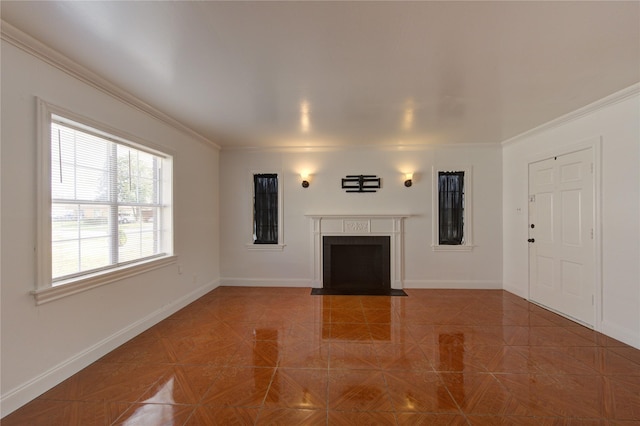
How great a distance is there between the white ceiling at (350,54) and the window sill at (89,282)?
6.15 feet

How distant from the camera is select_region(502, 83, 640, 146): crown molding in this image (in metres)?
2.73

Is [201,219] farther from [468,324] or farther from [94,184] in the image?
[468,324]

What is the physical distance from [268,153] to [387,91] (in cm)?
290

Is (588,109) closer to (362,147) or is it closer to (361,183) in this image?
(362,147)

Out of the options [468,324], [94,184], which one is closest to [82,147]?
[94,184]

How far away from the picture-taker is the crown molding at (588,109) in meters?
2.73

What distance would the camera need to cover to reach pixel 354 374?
91.0 inches

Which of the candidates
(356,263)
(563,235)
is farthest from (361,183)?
(563,235)

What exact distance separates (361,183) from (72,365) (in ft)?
14.4

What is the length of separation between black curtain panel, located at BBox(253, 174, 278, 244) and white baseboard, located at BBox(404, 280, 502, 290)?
2717 mm

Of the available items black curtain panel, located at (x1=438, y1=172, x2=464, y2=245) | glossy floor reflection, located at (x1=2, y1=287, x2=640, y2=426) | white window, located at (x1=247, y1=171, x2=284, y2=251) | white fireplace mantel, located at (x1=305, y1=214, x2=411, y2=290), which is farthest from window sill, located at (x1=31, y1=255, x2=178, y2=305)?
black curtain panel, located at (x1=438, y1=172, x2=464, y2=245)

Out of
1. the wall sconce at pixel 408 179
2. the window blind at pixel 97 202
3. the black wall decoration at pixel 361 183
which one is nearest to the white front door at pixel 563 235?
the wall sconce at pixel 408 179

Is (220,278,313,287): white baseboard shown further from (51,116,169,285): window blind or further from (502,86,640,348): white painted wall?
(502,86,640,348): white painted wall

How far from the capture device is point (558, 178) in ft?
12.1
